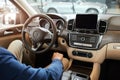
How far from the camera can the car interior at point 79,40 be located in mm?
2100

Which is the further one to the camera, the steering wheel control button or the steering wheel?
the steering wheel control button

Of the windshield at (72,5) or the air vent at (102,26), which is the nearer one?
the air vent at (102,26)

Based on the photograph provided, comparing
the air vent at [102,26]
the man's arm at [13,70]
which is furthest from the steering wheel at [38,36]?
the man's arm at [13,70]

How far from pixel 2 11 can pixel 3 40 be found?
0.51 metres

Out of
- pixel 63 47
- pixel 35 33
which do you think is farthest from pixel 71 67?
pixel 35 33

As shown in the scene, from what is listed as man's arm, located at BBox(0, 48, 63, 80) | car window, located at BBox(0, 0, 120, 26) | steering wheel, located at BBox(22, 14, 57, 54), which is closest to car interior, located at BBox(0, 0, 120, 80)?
steering wheel, located at BBox(22, 14, 57, 54)

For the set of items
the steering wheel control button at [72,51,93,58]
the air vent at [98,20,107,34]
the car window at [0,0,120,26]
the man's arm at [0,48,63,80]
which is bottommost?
the steering wheel control button at [72,51,93,58]

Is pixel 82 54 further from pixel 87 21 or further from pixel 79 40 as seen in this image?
pixel 87 21

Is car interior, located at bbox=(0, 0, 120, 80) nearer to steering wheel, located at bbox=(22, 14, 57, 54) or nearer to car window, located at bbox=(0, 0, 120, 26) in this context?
steering wheel, located at bbox=(22, 14, 57, 54)

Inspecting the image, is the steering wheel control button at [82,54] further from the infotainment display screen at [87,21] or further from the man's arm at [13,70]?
the man's arm at [13,70]

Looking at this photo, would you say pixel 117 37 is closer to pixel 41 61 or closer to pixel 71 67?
pixel 71 67

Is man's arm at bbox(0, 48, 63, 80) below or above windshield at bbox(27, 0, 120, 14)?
below

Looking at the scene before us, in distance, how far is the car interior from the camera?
2.10 meters

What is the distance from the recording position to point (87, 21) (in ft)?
7.22
